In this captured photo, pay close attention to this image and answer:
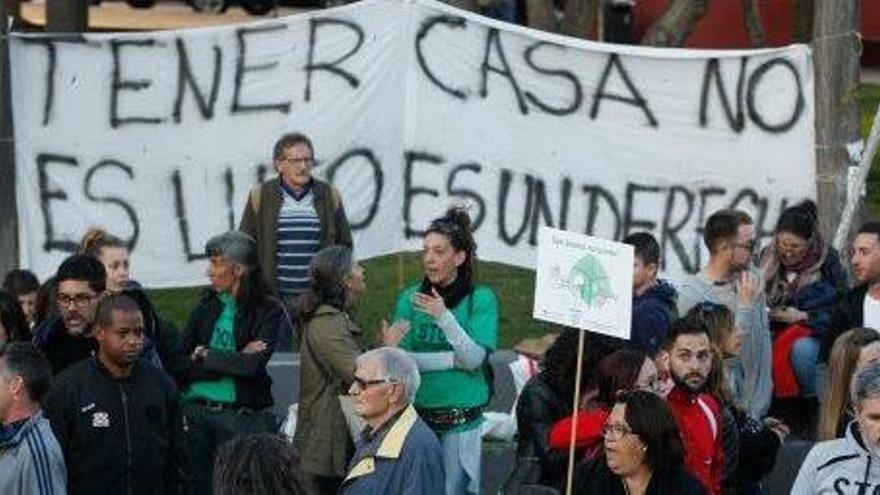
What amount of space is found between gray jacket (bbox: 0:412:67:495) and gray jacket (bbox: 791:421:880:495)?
2648 mm

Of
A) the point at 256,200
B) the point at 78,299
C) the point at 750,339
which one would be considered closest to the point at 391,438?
the point at 78,299

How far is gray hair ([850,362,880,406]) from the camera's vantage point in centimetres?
861

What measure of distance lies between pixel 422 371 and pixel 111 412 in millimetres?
1601

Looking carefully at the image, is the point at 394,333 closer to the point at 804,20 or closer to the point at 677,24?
the point at 677,24

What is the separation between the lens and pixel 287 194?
41.5ft

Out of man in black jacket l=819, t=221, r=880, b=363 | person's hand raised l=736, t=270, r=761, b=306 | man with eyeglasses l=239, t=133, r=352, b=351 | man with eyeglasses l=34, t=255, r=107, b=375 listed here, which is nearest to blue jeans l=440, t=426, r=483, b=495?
person's hand raised l=736, t=270, r=761, b=306

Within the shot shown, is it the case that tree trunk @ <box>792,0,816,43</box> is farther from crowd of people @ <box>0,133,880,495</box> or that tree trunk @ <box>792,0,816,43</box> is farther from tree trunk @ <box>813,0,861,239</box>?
crowd of people @ <box>0,133,880,495</box>

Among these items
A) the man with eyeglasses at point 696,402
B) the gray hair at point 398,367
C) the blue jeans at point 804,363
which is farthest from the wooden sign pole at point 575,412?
the blue jeans at point 804,363

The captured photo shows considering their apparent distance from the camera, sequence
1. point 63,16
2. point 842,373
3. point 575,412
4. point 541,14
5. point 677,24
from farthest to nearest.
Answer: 1. point 63,16
2. point 677,24
3. point 541,14
4. point 842,373
5. point 575,412

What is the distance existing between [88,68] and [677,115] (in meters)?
3.18

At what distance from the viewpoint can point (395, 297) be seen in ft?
53.9

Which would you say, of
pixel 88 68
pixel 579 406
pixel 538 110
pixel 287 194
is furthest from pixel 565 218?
pixel 579 406

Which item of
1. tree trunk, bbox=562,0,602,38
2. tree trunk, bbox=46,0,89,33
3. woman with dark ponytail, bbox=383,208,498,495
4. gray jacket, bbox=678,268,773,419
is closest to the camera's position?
woman with dark ponytail, bbox=383,208,498,495

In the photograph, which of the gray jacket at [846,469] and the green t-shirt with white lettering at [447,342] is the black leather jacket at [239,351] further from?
the gray jacket at [846,469]
